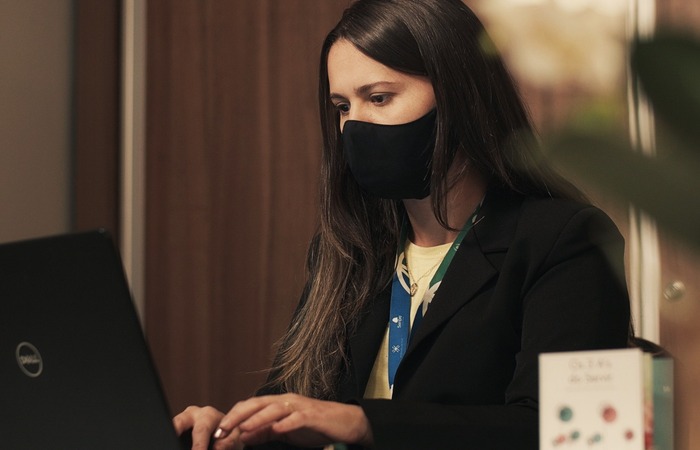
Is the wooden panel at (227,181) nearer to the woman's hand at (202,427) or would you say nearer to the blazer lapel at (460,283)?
the blazer lapel at (460,283)

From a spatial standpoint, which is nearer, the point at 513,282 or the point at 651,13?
the point at 513,282

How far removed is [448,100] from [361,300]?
36 centimetres

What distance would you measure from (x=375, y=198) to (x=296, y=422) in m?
0.72

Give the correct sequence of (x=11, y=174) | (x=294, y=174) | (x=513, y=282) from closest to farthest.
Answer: (x=513, y=282), (x=11, y=174), (x=294, y=174)

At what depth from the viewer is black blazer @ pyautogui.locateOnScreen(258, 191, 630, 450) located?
128 cm

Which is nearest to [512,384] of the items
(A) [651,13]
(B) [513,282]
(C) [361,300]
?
(B) [513,282]

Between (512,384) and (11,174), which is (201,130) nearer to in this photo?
(11,174)

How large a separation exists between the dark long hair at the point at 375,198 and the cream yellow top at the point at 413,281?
0.05m

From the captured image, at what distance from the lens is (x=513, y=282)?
137 centimetres

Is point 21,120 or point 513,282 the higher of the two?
point 21,120

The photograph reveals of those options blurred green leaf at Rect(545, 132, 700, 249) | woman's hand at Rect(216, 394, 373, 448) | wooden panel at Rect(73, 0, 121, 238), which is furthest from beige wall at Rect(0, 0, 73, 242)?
blurred green leaf at Rect(545, 132, 700, 249)

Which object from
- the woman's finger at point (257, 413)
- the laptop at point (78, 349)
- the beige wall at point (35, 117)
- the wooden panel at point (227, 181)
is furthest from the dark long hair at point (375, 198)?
the beige wall at point (35, 117)

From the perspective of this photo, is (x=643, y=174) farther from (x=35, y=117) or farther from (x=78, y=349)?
(x=35, y=117)

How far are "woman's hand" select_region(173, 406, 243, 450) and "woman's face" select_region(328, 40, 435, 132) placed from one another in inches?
20.9
